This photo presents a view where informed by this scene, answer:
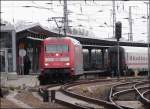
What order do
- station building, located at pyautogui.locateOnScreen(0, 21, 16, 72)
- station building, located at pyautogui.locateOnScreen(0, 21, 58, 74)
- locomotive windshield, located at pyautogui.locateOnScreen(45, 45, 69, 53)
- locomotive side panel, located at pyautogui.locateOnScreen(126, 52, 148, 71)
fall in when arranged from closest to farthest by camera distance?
station building, located at pyautogui.locateOnScreen(0, 21, 16, 72), station building, located at pyautogui.locateOnScreen(0, 21, 58, 74), locomotive windshield, located at pyautogui.locateOnScreen(45, 45, 69, 53), locomotive side panel, located at pyautogui.locateOnScreen(126, 52, 148, 71)

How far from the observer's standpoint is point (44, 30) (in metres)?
48.3

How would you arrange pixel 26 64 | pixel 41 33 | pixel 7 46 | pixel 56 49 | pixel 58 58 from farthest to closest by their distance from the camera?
pixel 41 33, pixel 26 64, pixel 7 46, pixel 56 49, pixel 58 58

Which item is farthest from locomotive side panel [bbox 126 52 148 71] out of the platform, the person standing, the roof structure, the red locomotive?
the red locomotive

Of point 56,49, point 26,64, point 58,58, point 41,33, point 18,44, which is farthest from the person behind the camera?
point 41,33

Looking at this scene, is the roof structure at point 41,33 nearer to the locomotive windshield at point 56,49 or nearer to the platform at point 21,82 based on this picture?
the locomotive windshield at point 56,49

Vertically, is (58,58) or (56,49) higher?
(56,49)

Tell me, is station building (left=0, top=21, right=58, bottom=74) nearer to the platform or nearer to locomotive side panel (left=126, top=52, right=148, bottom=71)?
the platform

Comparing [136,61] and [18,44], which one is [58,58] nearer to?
[18,44]

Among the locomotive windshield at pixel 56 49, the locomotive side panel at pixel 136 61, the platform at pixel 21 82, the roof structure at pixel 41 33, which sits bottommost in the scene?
the platform at pixel 21 82

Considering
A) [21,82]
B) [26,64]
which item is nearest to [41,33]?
[26,64]

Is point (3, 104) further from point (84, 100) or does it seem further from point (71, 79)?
point (71, 79)

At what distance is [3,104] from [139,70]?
38540 millimetres

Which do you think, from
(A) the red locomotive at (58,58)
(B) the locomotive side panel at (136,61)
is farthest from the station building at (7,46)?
(B) the locomotive side panel at (136,61)

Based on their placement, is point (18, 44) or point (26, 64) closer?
point (26, 64)
